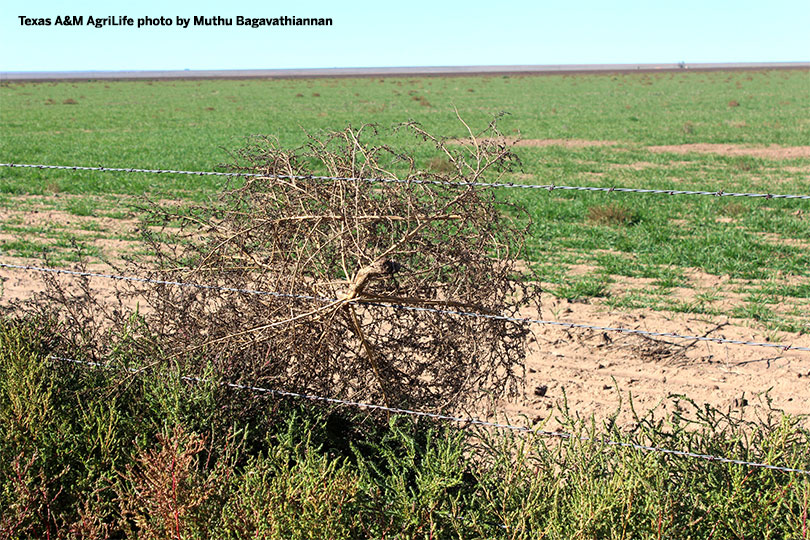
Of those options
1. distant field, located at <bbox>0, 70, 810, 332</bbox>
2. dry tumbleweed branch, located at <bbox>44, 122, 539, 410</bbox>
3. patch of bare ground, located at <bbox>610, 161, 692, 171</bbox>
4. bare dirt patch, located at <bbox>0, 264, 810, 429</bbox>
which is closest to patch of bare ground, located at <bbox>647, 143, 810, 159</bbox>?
distant field, located at <bbox>0, 70, 810, 332</bbox>

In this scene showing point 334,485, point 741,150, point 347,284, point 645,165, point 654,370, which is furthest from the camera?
point 741,150

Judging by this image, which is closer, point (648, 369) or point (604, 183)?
point (648, 369)

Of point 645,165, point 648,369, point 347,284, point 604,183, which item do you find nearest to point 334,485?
point 347,284

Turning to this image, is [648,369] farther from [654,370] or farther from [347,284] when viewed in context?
[347,284]

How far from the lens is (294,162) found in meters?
3.76

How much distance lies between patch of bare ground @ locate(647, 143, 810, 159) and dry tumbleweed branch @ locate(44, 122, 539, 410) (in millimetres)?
15446

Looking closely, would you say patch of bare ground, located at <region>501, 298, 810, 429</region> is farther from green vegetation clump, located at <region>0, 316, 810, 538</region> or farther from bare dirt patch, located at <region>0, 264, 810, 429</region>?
green vegetation clump, located at <region>0, 316, 810, 538</region>

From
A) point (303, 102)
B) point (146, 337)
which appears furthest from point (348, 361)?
point (303, 102)

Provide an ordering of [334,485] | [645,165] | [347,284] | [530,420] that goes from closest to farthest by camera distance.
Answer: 1. [334,485]
2. [347,284]
3. [530,420]
4. [645,165]

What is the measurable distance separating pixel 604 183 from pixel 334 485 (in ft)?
37.9

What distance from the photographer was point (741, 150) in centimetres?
1806

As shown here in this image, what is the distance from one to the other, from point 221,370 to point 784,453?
2290 mm

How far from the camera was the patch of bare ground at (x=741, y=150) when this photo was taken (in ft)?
56.1

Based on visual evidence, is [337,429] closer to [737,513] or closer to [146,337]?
[146,337]
